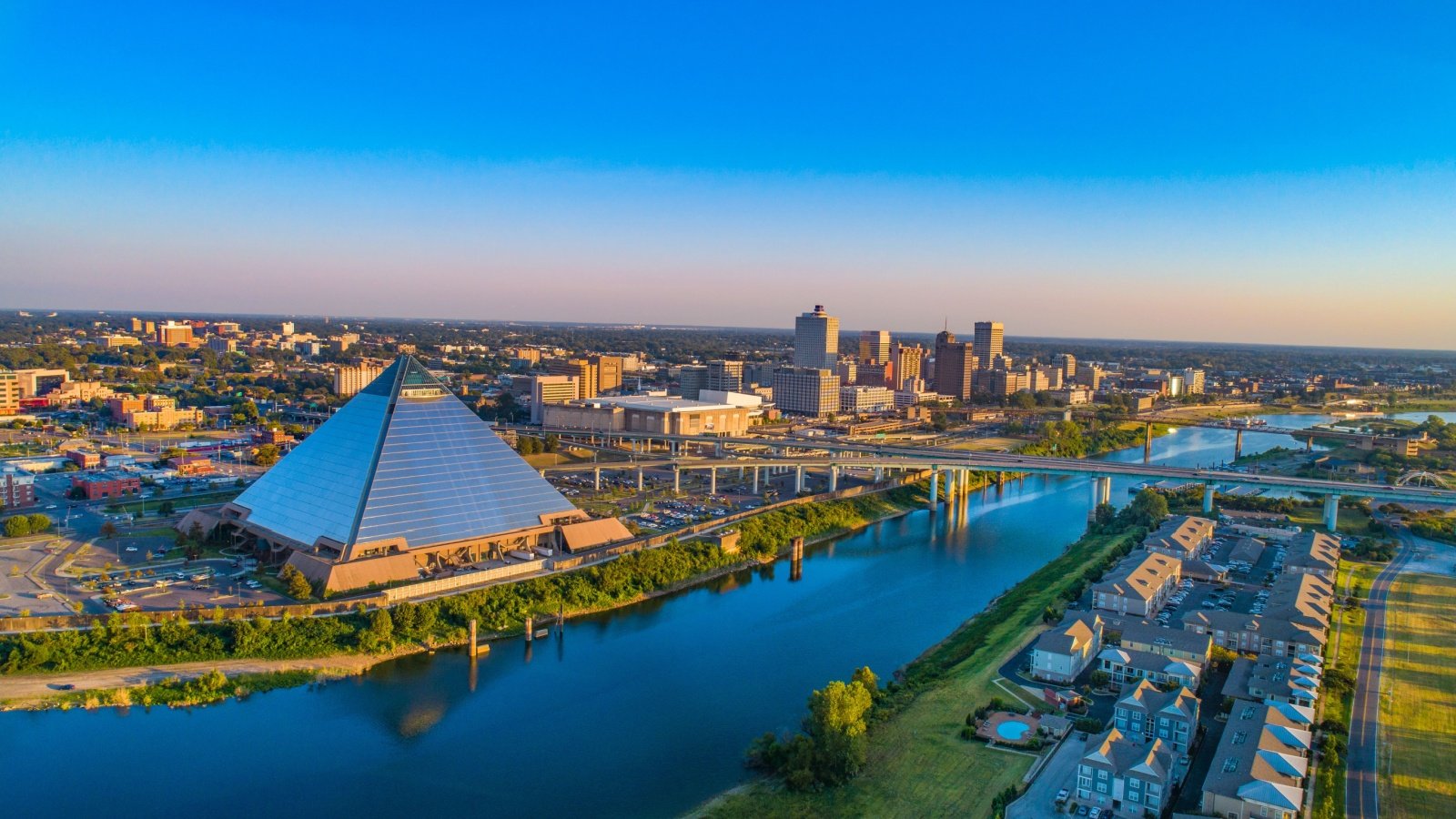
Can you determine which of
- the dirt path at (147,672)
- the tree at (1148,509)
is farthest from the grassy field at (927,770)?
the tree at (1148,509)

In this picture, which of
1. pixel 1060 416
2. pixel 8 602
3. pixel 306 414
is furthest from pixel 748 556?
pixel 1060 416

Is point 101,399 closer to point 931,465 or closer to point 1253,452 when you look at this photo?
point 931,465

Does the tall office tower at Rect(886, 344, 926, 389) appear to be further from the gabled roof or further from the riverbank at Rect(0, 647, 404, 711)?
the riverbank at Rect(0, 647, 404, 711)

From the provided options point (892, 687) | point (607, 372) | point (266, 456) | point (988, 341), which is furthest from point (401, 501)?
point (988, 341)

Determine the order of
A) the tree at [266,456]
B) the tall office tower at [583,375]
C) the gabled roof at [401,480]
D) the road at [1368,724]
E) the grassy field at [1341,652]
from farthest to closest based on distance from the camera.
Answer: the tall office tower at [583,375]
the tree at [266,456]
the gabled roof at [401,480]
the road at [1368,724]
the grassy field at [1341,652]

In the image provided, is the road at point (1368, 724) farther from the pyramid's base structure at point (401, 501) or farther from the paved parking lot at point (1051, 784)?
the pyramid's base structure at point (401, 501)

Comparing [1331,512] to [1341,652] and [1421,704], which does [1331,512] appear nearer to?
[1341,652]

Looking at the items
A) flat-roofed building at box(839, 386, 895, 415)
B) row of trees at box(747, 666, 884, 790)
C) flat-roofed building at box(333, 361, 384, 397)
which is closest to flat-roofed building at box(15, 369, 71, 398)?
flat-roofed building at box(333, 361, 384, 397)
